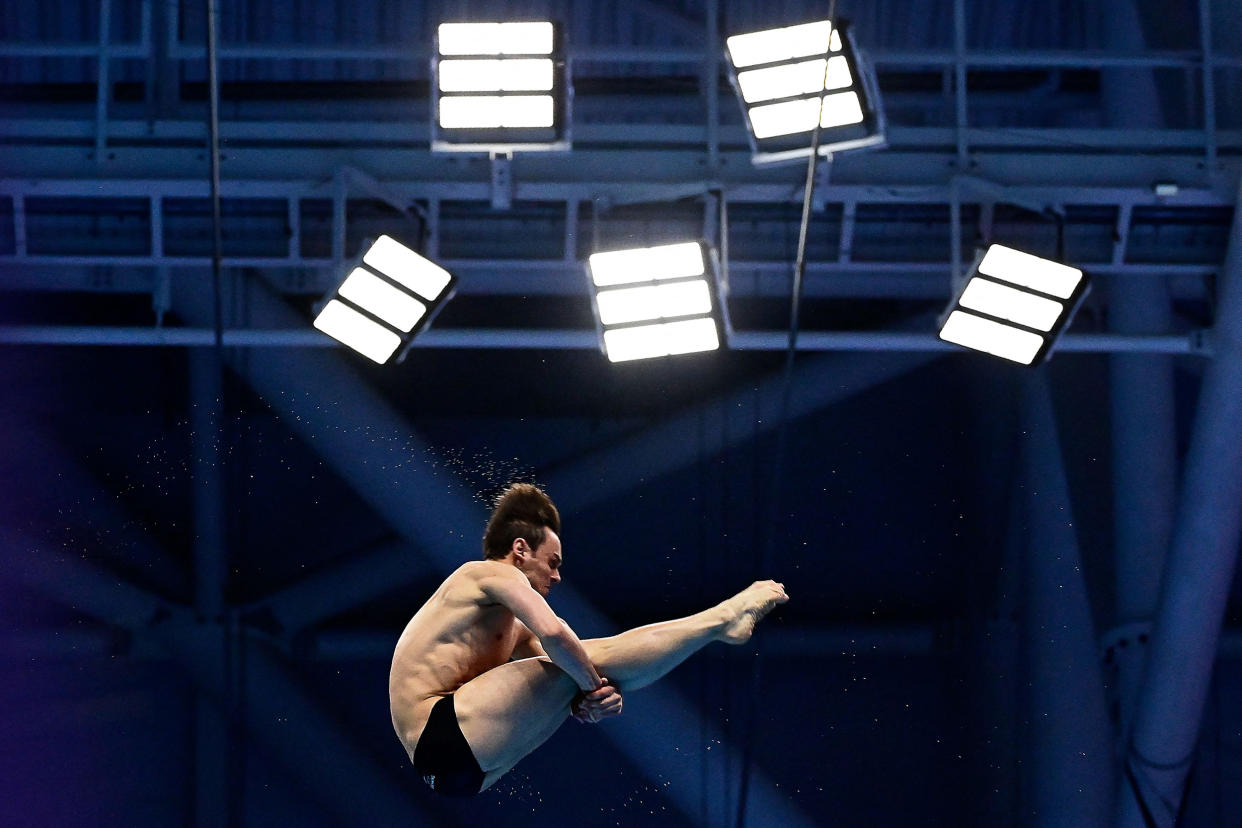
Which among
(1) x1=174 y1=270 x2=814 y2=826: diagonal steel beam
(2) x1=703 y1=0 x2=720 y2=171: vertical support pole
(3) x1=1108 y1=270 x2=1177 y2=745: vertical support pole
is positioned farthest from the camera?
(1) x1=174 y1=270 x2=814 y2=826: diagonal steel beam

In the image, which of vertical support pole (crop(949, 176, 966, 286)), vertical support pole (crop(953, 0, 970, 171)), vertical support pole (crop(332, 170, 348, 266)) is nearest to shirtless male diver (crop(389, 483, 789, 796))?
vertical support pole (crop(332, 170, 348, 266))

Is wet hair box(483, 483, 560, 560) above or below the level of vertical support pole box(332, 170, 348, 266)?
below

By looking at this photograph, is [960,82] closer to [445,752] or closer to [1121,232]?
[1121,232]

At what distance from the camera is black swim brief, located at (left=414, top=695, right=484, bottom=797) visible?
387 cm

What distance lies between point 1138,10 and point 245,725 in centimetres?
664

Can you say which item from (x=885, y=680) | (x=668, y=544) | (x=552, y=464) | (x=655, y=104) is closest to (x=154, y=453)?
(x=552, y=464)

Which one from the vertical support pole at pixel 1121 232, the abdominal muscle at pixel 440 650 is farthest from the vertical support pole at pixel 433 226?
the vertical support pole at pixel 1121 232

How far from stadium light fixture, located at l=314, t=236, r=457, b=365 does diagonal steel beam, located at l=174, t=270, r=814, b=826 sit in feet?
5.41

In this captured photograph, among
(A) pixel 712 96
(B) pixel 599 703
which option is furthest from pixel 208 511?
(B) pixel 599 703

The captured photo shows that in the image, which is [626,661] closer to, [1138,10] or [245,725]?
[1138,10]

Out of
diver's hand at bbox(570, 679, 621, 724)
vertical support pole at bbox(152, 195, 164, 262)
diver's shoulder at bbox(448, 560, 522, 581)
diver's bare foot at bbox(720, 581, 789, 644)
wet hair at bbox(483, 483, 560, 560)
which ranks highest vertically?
vertical support pole at bbox(152, 195, 164, 262)

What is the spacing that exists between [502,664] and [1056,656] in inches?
165

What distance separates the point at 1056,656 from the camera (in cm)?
727

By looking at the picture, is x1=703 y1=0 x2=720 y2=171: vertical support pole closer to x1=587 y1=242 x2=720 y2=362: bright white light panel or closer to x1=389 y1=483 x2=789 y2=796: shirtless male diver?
x1=587 y1=242 x2=720 y2=362: bright white light panel
